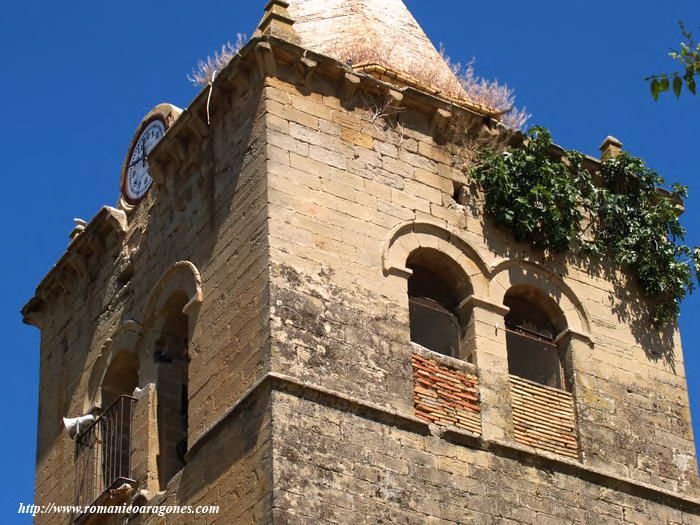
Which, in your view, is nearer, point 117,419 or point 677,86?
point 677,86

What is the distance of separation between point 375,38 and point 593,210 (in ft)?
10.3

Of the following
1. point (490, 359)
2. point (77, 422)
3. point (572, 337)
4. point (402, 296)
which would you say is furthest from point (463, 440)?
point (77, 422)

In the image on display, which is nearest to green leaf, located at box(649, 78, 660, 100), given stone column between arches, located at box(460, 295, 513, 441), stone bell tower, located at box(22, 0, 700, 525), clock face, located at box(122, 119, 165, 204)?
stone bell tower, located at box(22, 0, 700, 525)

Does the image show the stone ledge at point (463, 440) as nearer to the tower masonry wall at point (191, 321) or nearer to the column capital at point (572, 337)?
the tower masonry wall at point (191, 321)

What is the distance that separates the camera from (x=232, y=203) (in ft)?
63.0

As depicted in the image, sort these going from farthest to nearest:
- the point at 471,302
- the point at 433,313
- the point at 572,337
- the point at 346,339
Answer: the point at 572,337, the point at 433,313, the point at 471,302, the point at 346,339

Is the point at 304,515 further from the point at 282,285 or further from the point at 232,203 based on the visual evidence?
the point at 232,203

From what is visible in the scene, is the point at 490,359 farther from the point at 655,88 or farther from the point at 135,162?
the point at 655,88

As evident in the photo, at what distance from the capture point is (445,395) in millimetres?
18422

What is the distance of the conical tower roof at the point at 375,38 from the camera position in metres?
20.9

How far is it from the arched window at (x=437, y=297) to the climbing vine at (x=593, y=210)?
2.89ft

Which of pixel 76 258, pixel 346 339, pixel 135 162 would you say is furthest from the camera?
pixel 76 258

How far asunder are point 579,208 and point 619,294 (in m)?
1.03

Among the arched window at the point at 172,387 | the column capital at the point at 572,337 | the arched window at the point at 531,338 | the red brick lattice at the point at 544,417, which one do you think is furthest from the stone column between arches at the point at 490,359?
the arched window at the point at 172,387
